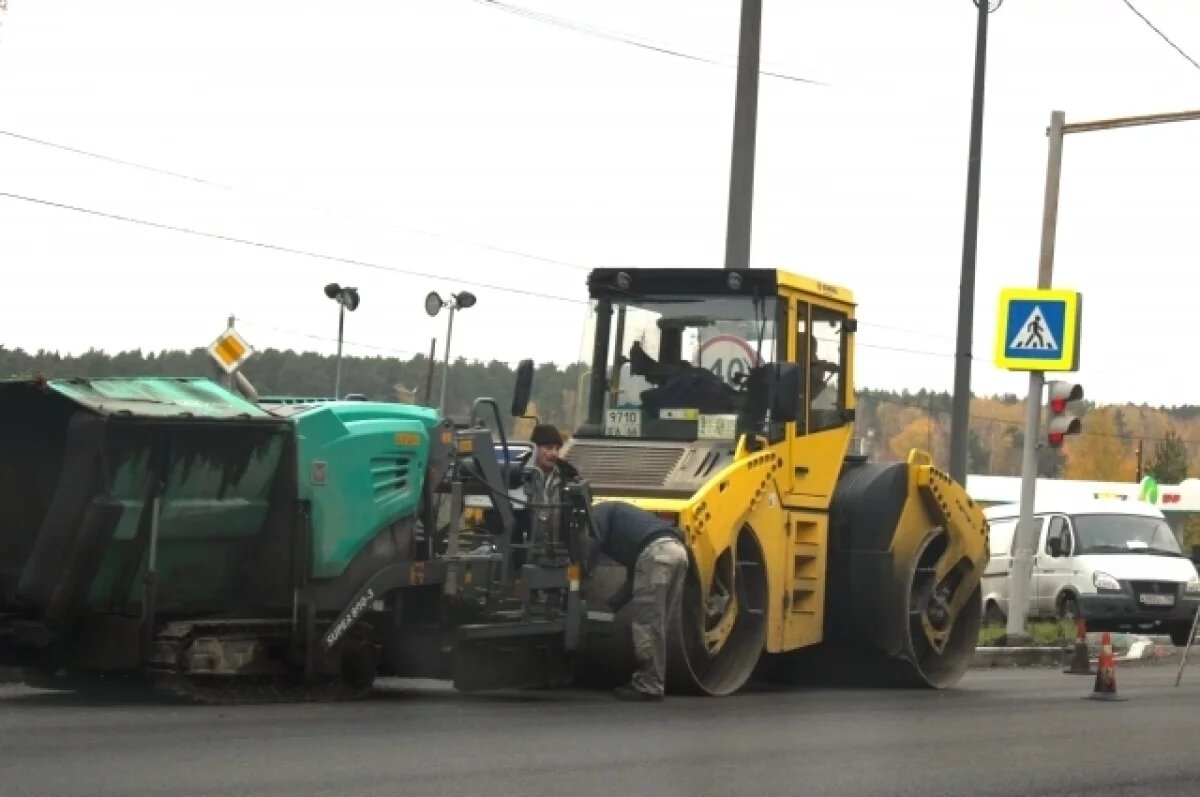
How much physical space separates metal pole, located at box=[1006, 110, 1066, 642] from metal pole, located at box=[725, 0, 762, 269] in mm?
4532

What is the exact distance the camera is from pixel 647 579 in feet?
44.0

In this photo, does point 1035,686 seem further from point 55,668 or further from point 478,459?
point 55,668

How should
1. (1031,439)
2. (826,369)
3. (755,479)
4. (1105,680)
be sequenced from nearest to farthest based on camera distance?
(755,479), (826,369), (1105,680), (1031,439)

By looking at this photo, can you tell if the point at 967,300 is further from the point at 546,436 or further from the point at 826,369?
the point at 546,436

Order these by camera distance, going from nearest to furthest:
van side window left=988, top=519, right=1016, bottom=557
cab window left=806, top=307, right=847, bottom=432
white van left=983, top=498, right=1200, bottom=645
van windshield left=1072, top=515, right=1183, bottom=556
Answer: cab window left=806, top=307, right=847, bottom=432, white van left=983, top=498, right=1200, bottom=645, van windshield left=1072, top=515, right=1183, bottom=556, van side window left=988, top=519, right=1016, bottom=557

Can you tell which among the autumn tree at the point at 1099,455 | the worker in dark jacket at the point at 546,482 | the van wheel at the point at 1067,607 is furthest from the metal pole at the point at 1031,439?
the autumn tree at the point at 1099,455

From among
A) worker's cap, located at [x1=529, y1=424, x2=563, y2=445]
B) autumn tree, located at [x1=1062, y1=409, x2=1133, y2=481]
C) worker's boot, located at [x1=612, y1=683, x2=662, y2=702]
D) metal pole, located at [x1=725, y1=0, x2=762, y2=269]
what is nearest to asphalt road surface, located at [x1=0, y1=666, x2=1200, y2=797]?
worker's boot, located at [x1=612, y1=683, x2=662, y2=702]

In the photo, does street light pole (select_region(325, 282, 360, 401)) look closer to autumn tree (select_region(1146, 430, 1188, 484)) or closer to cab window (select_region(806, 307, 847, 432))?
cab window (select_region(806, 307, 847, 432))

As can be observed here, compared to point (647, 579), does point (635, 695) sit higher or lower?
lower

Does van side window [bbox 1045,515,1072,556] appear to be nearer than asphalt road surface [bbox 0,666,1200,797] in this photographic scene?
No

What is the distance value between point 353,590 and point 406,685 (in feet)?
8.26

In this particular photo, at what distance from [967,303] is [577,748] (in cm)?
1959

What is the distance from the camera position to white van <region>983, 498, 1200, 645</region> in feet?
90.5

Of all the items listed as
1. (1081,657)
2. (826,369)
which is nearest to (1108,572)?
(1081,657)
